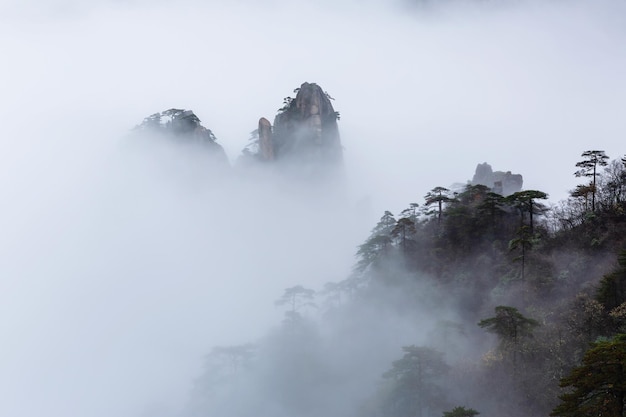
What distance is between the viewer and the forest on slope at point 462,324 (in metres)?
44.4

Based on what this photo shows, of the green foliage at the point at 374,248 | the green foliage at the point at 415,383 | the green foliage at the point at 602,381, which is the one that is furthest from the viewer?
the green foliage at the point at 374,248

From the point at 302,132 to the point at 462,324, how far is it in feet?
272

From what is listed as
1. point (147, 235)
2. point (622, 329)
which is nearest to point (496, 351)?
point (622, 329)

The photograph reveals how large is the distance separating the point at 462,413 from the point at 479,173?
81.2 metres

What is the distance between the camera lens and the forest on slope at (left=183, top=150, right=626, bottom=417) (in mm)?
44406

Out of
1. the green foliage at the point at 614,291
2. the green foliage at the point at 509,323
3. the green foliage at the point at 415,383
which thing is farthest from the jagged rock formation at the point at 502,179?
the green foliage at the point at 509,323

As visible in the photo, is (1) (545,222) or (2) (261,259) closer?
(1) (545,222)

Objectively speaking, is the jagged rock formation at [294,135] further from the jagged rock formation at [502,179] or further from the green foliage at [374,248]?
the green foliage at [374,248]

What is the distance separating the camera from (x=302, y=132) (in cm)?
12838

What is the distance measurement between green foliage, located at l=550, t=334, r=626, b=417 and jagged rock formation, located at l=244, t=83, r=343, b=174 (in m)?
108

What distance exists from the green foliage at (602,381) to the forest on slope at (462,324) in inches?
7.7

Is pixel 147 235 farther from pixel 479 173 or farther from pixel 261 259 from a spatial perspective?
pixel 479 173

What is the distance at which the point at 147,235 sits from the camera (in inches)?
7702

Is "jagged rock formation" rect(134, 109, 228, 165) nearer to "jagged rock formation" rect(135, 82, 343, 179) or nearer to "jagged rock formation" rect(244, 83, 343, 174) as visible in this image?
"jagged rock formation" rect(135, 82, 343, 179)
